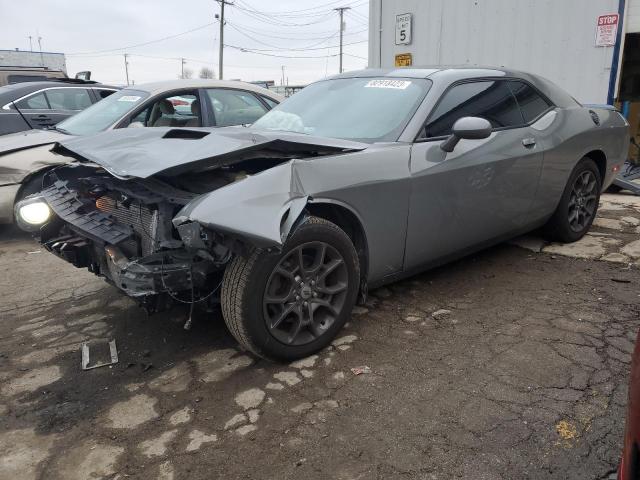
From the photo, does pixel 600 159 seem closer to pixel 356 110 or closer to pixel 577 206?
pixel 577 206

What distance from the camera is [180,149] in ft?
9.30

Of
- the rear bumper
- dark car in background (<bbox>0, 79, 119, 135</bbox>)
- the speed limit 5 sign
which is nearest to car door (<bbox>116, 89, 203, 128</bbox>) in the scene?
the rear bumper

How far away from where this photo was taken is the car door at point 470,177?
328 centimetres

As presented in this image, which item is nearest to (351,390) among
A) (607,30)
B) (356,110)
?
(356,110)

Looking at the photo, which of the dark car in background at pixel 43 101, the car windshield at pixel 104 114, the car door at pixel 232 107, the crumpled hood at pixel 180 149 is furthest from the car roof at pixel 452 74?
the dark car in background at pixel 43 101

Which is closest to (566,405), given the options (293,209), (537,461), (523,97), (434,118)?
(537,461)

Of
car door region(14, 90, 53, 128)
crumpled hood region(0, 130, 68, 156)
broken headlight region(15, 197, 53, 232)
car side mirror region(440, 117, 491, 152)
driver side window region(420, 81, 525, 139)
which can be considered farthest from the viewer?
car door region(14, 90, 53, 128)

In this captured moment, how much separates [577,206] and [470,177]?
6.07 feet

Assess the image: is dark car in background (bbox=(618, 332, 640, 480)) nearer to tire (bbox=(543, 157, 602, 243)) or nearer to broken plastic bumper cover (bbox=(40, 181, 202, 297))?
broken plastic bumper cover (bbox=(40, 181, 202, 297))

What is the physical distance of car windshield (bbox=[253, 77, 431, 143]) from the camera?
3350 millimetres

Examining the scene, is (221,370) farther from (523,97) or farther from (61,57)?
(61,57)

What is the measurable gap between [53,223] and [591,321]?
11.2 feet

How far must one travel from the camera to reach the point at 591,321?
3.30 meters

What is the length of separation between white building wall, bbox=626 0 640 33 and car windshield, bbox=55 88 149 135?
241 inches
